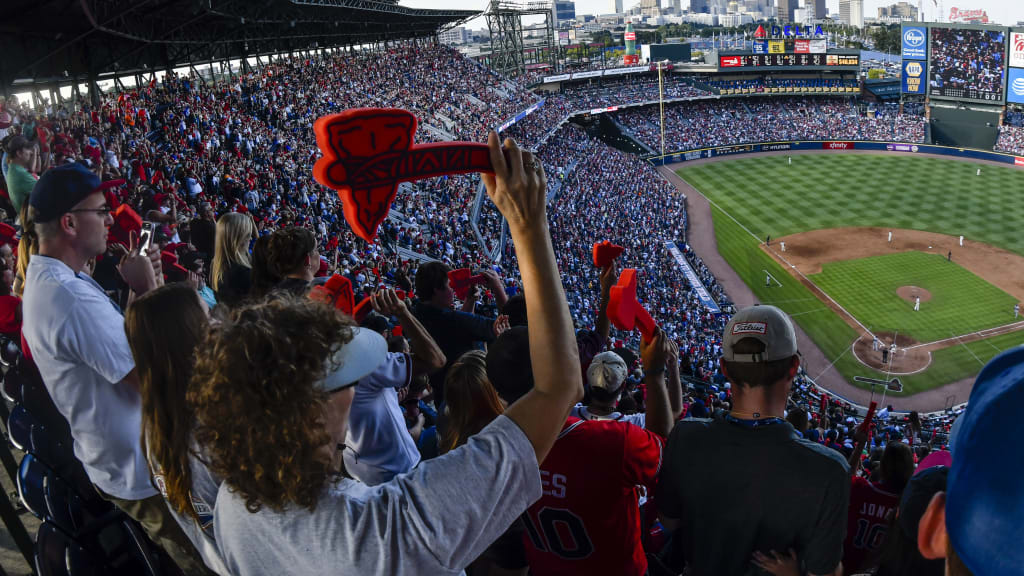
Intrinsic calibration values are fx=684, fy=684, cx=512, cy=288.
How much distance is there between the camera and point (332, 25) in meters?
32.5

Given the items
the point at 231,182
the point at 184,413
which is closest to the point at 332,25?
the point at 231,182

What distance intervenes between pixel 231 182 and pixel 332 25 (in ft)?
69.8

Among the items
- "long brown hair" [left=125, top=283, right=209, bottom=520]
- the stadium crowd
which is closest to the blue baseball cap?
"long brown hair" [left=125, top=283, right=209, bottom=520]

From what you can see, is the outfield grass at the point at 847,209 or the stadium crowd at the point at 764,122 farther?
the stadium crowd at the point at 764,122

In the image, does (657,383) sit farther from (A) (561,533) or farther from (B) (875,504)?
(B) (875,504)

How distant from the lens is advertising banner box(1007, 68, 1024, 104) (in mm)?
45031

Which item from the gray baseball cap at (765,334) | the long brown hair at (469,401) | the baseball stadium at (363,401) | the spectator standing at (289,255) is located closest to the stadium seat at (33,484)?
the baseball stadium at (363,401)

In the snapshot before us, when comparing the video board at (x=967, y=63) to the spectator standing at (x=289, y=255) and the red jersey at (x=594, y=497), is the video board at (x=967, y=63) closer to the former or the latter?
the spectator standing at (x=289, y=255)

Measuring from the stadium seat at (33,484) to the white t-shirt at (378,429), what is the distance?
1633 millimetres

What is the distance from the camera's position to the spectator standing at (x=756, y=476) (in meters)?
2.45

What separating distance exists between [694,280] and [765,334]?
24125mm

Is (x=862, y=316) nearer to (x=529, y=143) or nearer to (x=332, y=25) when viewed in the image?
(x=529, y=143)

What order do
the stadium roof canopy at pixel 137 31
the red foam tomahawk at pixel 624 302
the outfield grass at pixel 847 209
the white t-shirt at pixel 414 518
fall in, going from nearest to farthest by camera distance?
the white t-shirt at pixel 414 518
the red foam tomahawk at pixel 624 302
the stadium roof canopy at pixel 137 31
the outfield grass at pixel 847 209

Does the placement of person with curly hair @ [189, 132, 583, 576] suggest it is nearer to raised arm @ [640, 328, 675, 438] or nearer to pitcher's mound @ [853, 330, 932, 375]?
raised arm @ [640, 328, 675, 438]
